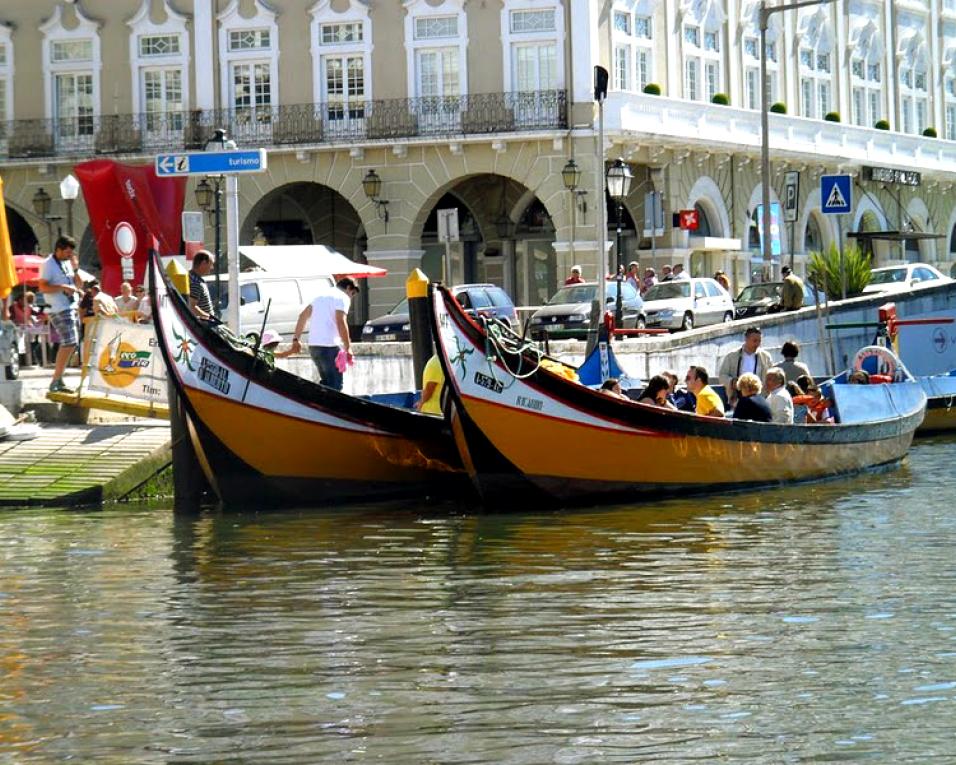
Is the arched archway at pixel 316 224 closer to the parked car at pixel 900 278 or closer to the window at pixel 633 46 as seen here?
the window at pixel 633 46

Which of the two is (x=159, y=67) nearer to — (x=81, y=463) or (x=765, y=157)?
(x=765, y=157)

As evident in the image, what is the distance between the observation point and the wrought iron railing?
47.7 m

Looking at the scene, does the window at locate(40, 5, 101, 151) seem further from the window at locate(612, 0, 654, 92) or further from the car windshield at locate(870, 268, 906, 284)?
the car windshield at locate(870, 268, 906, 284)

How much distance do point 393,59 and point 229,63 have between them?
154 inches

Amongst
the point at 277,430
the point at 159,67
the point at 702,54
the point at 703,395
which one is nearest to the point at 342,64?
the point at 159,67

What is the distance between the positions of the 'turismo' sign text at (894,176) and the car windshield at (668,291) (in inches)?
721

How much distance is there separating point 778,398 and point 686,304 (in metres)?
18.2

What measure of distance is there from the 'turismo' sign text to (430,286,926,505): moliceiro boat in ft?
122

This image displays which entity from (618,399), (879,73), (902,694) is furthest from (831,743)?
(879,73)

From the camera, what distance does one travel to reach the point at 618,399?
2159cm

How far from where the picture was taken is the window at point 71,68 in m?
50.8

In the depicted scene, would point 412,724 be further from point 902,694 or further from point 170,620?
point 170,620

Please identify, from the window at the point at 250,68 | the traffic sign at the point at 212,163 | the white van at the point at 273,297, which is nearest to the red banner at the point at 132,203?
the white van at the point at 273,297

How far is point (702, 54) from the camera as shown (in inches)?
2101
